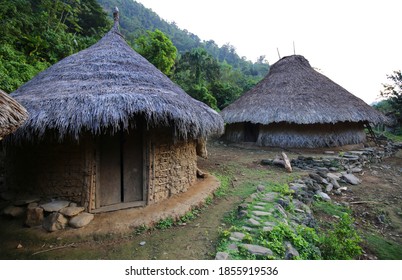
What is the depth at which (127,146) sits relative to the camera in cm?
477

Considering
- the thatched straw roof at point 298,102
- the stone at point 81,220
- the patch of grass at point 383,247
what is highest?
the thatched straw roof at point 298,102

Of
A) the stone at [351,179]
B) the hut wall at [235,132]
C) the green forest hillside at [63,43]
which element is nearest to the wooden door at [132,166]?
the green forest hillside at [63,43]

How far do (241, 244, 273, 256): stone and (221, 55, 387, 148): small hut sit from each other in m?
8.12

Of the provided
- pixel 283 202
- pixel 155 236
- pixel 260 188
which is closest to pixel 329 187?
pixel 260 188

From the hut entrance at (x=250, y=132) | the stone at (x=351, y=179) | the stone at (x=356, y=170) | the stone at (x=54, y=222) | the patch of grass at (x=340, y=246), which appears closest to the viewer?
the patch of grass at (x=340, y=246)

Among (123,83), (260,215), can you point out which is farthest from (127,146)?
(260,215)

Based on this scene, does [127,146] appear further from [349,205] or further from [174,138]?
[349,205]

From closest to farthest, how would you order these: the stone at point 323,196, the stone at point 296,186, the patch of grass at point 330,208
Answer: the patch of grass at point 330,208
the stone at point 296,186
the stone at point 323,196

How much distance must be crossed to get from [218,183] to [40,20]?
Result: 13891 millimetres

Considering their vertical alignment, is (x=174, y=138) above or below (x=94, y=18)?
below

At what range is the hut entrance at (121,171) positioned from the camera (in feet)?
15.0

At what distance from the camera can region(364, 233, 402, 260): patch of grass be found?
12.5 ft

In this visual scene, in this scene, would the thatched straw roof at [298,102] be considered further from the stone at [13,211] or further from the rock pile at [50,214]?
the stone at [13,211]

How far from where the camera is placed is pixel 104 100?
→ 4.09m
